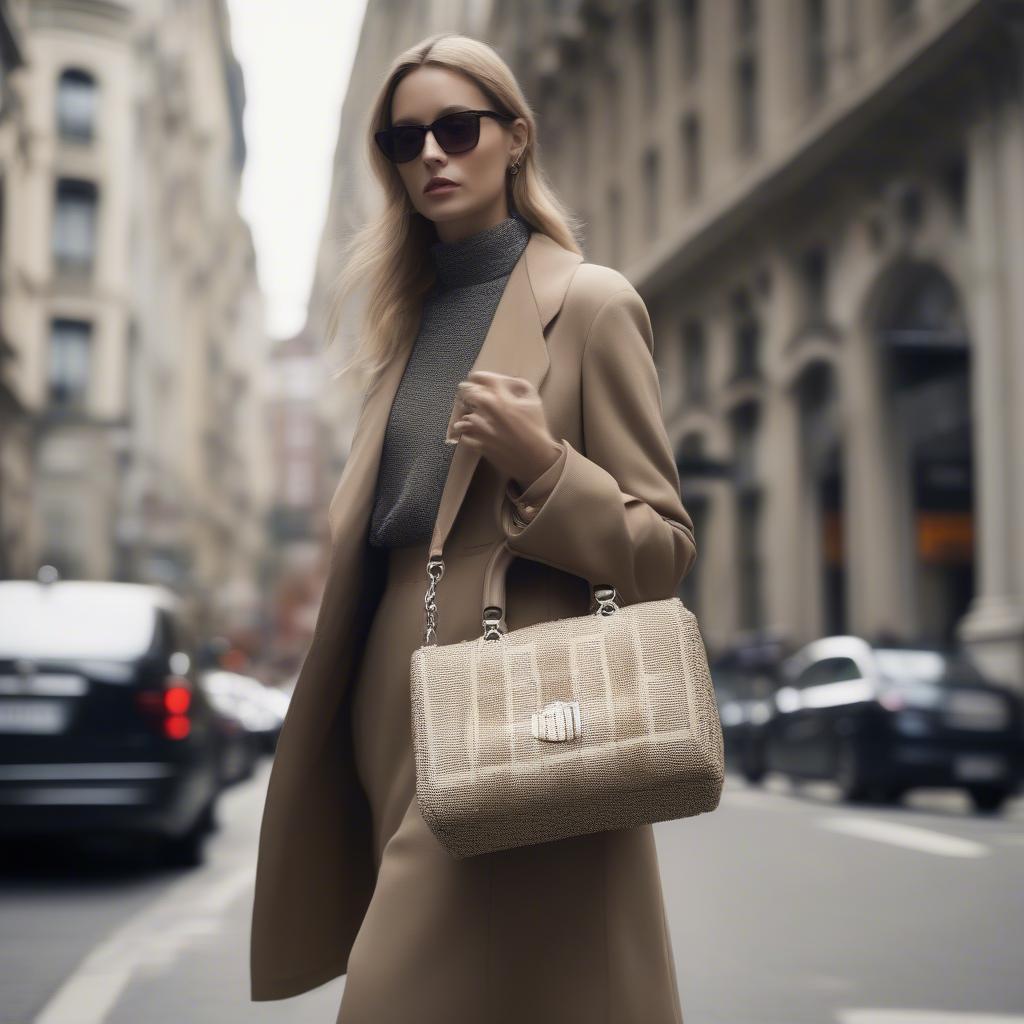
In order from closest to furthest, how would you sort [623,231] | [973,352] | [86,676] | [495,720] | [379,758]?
[495,720]
[379,758]
[86,676]
[973,352]
[623,231]

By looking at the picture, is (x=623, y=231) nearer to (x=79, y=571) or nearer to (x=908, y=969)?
(x=79, y=571)

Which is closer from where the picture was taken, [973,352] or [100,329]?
[973,352]

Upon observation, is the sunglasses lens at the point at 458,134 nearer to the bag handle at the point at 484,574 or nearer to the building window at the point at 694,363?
the bag handle at the point at 484,574

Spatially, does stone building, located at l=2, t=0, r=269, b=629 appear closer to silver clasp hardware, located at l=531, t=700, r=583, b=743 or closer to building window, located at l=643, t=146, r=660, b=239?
building window, located at l=643, t=146, r=660, b=239

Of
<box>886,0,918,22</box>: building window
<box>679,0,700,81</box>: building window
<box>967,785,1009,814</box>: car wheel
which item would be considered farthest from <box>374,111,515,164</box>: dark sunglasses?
<box>679,0,700,81</box>: building window

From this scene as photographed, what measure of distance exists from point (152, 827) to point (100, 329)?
37.3 meters

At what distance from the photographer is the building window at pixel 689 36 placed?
36.0m

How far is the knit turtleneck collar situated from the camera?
264cm

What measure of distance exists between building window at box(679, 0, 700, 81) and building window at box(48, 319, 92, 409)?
57.8ft

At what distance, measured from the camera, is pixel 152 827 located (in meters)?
9.16

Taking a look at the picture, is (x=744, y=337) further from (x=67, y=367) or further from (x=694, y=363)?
(x=67, y=367)

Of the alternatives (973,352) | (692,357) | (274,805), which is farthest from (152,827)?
(692,357)

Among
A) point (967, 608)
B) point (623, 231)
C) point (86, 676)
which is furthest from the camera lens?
point (623, 231)

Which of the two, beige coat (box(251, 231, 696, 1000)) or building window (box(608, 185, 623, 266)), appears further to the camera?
building window (box(608, 185, 623, 266))
